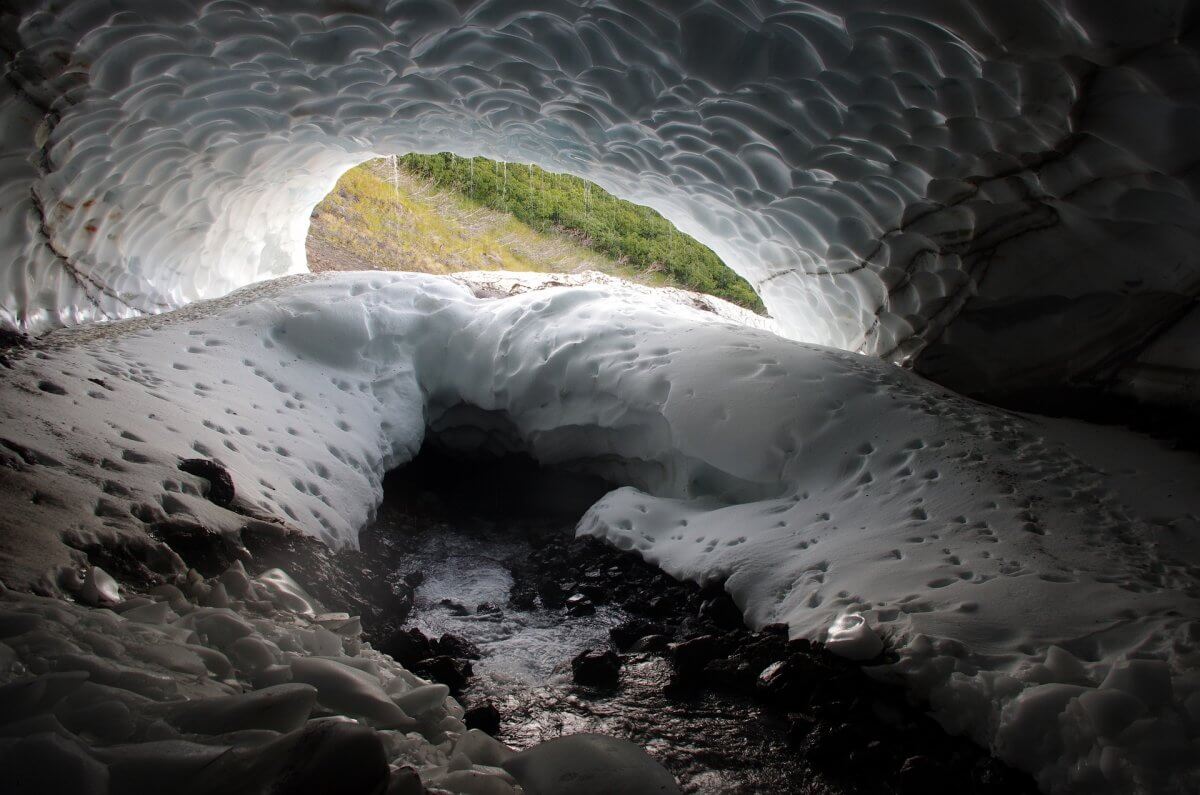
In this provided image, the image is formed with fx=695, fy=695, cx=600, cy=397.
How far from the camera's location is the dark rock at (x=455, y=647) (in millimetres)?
2720

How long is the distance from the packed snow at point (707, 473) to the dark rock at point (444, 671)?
2.35ft

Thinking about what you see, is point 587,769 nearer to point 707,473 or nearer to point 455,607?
point 455,607

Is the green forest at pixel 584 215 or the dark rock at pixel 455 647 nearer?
the dark rock at pixel 455 647

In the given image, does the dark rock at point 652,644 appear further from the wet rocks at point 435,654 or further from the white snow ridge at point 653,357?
the wet rocks at point 435,654

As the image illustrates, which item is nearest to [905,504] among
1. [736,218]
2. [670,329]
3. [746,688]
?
[746,688]

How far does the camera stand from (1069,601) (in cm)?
219

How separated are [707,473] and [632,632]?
1.03 meters

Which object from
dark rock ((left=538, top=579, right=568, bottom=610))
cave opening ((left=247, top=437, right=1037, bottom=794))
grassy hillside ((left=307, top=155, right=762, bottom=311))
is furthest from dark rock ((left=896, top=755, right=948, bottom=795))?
grassy hillside ((left=307, top=155, right=762, bottom=311))

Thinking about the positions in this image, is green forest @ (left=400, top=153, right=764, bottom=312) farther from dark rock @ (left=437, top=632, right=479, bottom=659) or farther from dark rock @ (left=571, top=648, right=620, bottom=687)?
dark rock @ (left=571, top=648, right=620, bottom=687)

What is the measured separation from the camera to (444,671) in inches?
97.6

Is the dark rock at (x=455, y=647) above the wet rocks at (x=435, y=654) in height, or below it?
below

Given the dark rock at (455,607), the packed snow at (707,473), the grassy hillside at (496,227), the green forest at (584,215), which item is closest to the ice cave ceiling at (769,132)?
the packed snow at (707,473)

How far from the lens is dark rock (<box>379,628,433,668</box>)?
2.56m

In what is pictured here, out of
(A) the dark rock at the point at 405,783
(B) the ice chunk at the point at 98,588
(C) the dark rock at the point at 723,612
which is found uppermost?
(B) the ice chunk at the point at 98,588
